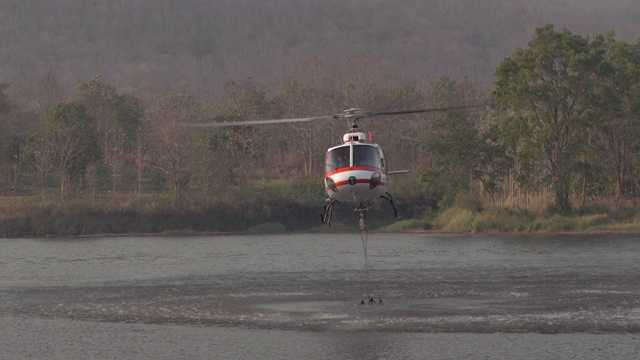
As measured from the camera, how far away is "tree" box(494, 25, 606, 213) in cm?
7288

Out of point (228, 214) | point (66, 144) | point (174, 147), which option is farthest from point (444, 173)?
point (66, 144)

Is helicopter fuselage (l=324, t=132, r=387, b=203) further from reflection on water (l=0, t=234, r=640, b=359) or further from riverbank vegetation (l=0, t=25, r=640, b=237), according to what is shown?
riverbank vegetation (l=0, t=25, r=640, b=237)

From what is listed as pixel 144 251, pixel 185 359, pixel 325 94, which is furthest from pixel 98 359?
pixel 325 94

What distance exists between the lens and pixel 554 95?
73.2 metres

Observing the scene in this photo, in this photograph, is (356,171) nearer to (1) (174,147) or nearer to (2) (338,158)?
(2) (338,158)

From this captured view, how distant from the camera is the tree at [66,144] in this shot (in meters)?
89.0

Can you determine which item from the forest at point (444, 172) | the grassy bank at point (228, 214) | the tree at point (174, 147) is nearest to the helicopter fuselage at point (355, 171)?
the forest at point (444, 172)

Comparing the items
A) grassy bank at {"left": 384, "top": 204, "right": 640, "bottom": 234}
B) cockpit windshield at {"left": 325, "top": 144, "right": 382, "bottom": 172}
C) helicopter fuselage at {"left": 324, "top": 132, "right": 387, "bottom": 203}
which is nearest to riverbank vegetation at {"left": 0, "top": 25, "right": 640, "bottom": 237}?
grassy bank at {"left": 384, "top": 204, "right": 640, "bottom": 234}

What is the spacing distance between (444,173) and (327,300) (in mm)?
35469

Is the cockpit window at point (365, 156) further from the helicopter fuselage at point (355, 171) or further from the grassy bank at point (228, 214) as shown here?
the grassy bank at point (228, 214)

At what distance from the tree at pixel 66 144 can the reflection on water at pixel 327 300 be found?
1832 centimetres

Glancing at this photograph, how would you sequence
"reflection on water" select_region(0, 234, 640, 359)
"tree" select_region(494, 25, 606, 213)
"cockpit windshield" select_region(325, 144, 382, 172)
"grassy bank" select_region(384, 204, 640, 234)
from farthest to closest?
"tree" select_region(494, 25, 606, 213)
"grassy bank" select_region(384, 204, 640, 234)
"cockpit windshield" select_region(325, 144, 382, 172)
"reflection on water" select_region(0, 234, 640, 359)

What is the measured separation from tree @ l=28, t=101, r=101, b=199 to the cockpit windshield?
189 feet

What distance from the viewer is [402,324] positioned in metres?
35.9
